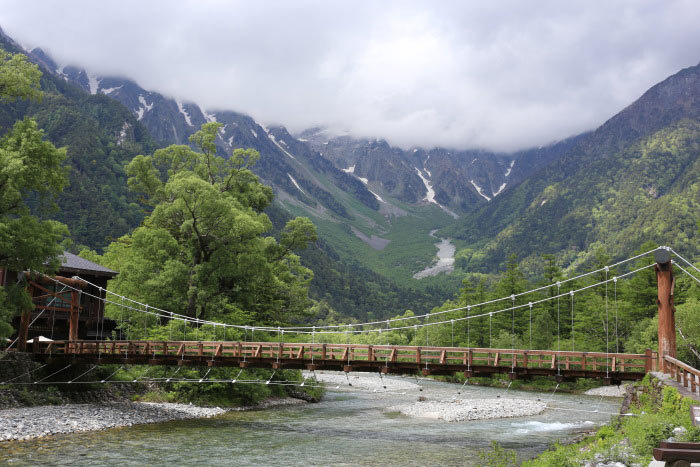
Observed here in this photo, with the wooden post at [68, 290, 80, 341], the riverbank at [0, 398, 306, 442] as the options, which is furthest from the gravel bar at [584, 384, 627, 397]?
the wooden post at [68, 290, 80, 341]

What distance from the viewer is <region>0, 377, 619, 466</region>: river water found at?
59.6 feet

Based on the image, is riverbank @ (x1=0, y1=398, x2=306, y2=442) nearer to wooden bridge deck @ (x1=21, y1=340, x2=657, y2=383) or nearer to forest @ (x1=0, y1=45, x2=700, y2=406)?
wooden bridge deck @ (x1=21, y1=340, x2=657, y2=383)

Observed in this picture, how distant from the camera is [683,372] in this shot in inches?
722

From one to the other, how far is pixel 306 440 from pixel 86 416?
847 cm

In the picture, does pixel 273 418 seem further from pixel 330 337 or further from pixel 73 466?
pixel 330 337

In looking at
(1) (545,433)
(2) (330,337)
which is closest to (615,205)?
(2) (330,337)

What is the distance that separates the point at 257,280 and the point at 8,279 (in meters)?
13.7

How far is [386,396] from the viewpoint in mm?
42781

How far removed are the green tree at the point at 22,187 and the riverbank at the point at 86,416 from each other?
3.13 metres

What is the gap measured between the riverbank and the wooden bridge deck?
215 centimetres

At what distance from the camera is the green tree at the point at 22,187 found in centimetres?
2148

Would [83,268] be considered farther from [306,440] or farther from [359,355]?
[306,440]

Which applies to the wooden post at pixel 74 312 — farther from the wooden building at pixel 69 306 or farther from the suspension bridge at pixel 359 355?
the wooden building at pixel 69 306

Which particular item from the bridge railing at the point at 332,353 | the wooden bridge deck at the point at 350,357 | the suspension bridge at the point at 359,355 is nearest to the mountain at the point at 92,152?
the suspension bridge at the point at 359,355
